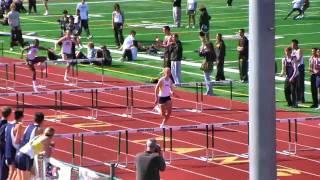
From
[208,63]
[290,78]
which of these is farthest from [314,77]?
[208,63]

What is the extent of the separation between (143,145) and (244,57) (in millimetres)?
10222

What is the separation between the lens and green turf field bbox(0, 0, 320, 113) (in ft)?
114

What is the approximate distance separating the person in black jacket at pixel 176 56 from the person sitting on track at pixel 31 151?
16.3 metres

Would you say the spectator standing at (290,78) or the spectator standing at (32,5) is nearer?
the spectator standing at (290,78)

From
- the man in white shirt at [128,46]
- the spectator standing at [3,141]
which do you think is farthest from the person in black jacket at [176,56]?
the spectator standing at [3,141]

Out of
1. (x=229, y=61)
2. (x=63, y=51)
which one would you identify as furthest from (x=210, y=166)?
(x=229, y=61)

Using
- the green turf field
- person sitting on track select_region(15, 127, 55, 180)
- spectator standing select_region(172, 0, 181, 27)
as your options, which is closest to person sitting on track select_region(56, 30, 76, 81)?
the green turf field

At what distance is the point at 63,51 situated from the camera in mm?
34344

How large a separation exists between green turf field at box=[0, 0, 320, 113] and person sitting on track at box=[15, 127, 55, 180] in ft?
43.2

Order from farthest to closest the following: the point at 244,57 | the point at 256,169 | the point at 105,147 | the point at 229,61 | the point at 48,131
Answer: the point at 229,61, the point at 244,57, the point at 105,147, the point at 48,131, the point at 256,169

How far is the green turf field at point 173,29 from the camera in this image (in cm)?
3472

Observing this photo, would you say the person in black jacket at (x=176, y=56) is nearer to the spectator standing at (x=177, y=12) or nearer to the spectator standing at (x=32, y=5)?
the spectator standing at (x=177, y=12)

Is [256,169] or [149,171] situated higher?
[256,169]

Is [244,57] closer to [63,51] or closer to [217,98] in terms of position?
[217,98]
